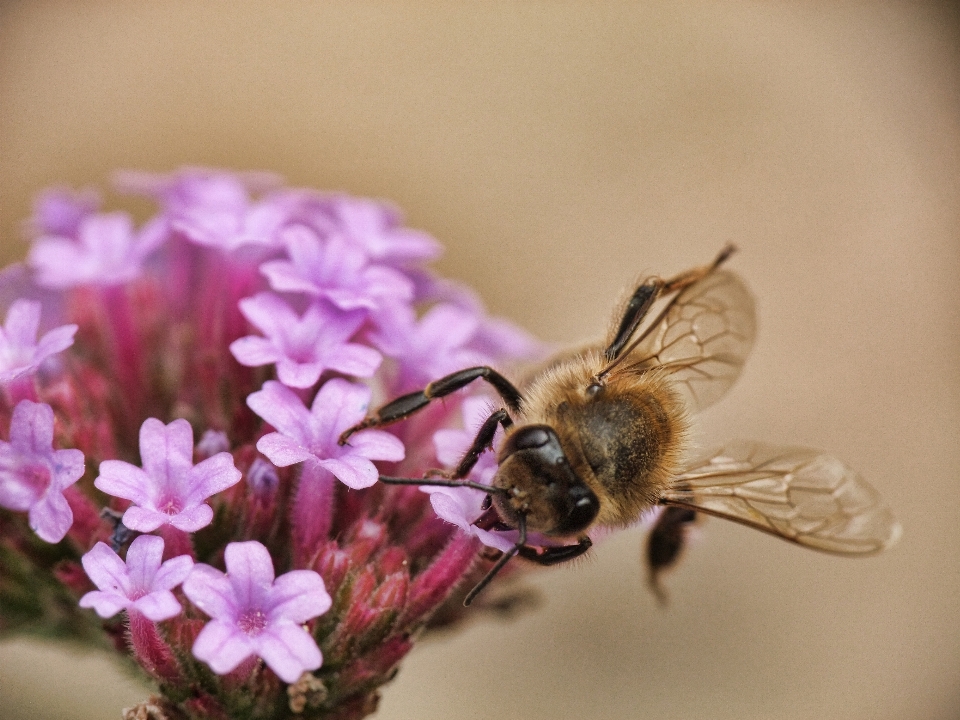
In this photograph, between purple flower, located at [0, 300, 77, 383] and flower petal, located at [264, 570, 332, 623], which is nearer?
flower petal, located at [264, 570, 332, 623]

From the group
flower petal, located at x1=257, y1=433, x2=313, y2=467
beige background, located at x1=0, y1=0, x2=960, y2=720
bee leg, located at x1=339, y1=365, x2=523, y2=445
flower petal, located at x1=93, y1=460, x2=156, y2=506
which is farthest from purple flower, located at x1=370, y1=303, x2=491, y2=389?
beige background, located at x1=0, y1=0, x2=960, y2=720

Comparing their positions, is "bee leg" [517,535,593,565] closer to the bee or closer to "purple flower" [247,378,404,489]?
the bee

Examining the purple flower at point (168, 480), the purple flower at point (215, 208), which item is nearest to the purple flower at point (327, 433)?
the purple flower at point (168, 480)

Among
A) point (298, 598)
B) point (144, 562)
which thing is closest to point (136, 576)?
point (144, 562)

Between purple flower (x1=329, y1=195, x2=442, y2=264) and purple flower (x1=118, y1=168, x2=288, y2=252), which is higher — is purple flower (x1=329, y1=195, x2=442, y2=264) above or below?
above

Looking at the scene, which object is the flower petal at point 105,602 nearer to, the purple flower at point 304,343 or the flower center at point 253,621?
the flower center at point 253,621

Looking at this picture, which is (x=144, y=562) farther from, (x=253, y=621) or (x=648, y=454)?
(x=648, y=454)
